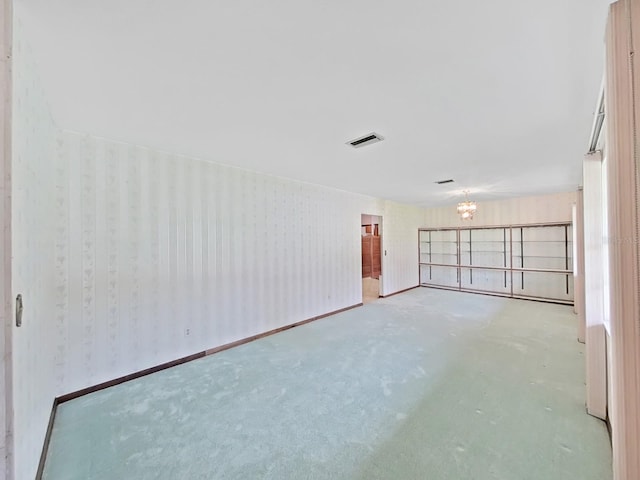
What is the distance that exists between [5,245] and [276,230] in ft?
10.2

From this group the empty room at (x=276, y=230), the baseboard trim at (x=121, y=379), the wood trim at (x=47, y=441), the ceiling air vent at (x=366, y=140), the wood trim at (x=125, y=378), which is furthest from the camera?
the ceiling air vent at (x=366, y=140)

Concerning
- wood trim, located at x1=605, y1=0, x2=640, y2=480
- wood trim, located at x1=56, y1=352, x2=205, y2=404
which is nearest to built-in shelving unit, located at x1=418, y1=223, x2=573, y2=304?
wood trim, located at x1=605, y1=0, x2=640, y2=480

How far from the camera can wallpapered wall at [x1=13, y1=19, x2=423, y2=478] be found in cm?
147

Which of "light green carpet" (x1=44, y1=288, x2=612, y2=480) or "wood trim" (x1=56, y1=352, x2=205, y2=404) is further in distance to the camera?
"wood trim" (x1=56, y1=352, x2=205, y2=404)

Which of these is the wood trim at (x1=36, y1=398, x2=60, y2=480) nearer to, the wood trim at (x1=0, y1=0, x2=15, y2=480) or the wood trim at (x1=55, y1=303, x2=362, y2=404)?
the wood trim at (x1=55, y1=303, x2=362, y2=404)

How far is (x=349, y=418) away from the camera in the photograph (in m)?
2.04

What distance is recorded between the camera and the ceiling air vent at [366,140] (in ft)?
8.14

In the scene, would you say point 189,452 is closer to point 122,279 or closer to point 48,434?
point 48,434

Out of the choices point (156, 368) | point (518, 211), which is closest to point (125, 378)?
point (156, 368)

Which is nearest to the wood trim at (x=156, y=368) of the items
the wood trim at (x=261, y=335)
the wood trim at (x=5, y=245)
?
the wood trim at (x=261, y=335)

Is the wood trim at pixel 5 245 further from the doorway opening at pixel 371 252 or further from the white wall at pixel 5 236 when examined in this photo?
the doorway opening at pixel 371 252

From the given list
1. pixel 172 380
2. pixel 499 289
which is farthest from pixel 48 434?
pixel 499 289

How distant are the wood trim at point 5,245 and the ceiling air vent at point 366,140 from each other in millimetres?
2220

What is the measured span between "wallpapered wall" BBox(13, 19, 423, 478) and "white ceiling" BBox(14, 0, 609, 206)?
1.11 feet
